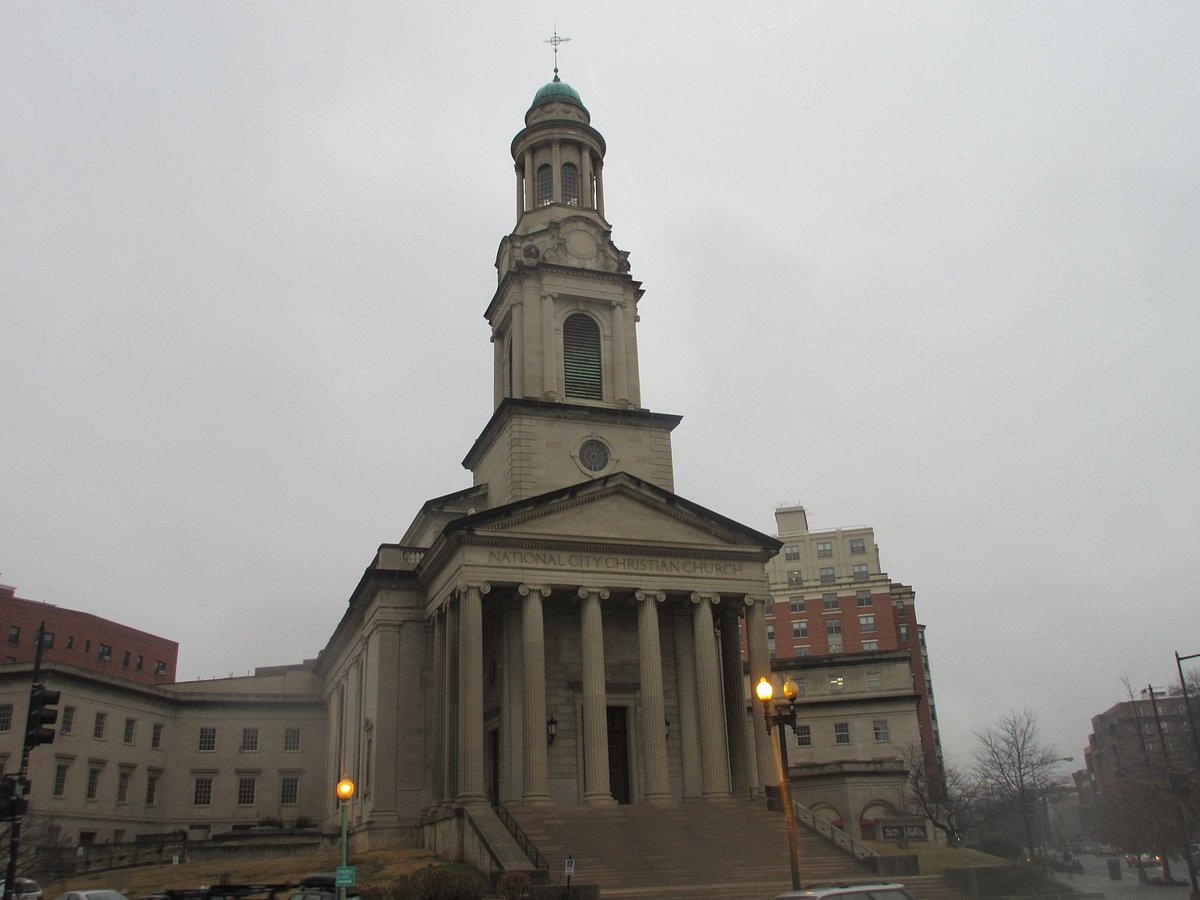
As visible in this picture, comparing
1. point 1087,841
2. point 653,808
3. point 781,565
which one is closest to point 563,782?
point 653,808

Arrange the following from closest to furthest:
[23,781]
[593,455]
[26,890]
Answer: [23,781] < [26,890] < [593,455]

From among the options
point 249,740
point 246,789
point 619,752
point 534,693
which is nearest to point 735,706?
point 619,752

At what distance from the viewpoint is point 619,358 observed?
49062 millimetres

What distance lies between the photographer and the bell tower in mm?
45594

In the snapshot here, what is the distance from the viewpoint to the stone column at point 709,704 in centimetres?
3916

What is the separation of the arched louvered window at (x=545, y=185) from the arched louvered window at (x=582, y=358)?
23.3ft

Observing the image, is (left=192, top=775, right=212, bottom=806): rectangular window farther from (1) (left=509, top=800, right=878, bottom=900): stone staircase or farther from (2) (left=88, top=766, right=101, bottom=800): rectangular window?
(1) (left=509, top=800, right=878, bottom=900): stone staircase

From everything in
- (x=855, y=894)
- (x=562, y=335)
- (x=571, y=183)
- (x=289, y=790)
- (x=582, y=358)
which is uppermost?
(x=571, y=183)

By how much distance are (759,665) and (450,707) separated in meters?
A: 12.0

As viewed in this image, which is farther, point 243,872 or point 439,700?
point 439,700

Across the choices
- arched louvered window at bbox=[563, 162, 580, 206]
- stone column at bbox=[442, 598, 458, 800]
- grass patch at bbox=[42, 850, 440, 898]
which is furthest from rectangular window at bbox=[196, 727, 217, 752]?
arched louvered window at bbox=[563, 162, 580, 206]

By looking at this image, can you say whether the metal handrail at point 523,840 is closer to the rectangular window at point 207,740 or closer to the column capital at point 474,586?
the column capital at point 474,586

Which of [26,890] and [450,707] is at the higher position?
[450,707]

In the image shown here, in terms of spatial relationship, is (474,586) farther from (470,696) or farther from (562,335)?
(562,335)
